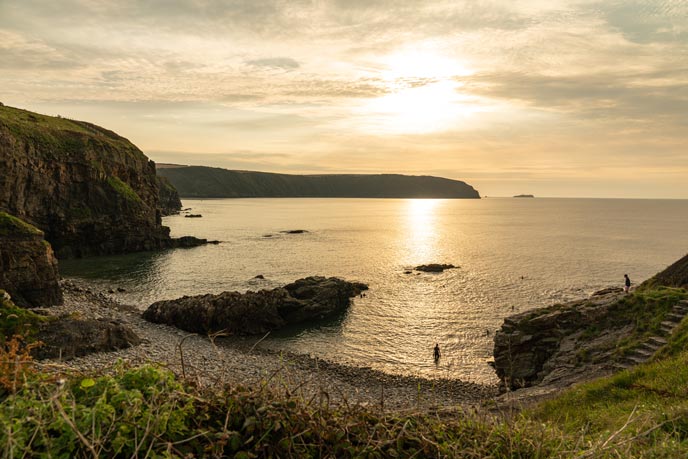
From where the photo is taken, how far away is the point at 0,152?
6538 cm

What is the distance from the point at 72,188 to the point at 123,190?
33.5 ft

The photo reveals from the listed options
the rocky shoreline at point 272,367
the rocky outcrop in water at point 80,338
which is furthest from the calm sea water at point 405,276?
the rocky outcrop in water at point 80,338

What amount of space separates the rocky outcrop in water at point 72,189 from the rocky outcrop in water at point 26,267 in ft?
101

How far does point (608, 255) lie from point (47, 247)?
342ft

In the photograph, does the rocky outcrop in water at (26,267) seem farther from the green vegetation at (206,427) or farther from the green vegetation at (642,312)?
the green vegetation at (642,312)

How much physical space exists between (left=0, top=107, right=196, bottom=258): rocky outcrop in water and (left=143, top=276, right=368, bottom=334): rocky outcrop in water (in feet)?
144

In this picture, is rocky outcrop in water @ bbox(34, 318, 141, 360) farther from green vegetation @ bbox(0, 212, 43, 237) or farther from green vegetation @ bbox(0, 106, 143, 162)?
green vegetation @ bbox(0, 106, 143, 162)

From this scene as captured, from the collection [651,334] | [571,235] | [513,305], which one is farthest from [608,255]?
[651,334]

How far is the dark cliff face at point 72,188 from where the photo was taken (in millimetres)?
70062

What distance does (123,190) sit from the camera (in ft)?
295

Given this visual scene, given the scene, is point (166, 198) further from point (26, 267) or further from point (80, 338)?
point (80, 338)

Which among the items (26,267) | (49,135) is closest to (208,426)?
(26,267)

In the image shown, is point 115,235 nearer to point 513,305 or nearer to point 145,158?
point 145,158

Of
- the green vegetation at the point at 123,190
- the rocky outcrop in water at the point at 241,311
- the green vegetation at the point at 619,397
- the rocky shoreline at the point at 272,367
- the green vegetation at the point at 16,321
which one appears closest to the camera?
the green vegetation at the point at 619,397
